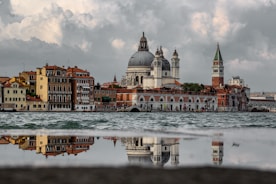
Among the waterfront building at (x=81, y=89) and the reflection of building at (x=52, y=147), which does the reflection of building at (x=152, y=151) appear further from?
the waterfront building at (x=81, y=89)

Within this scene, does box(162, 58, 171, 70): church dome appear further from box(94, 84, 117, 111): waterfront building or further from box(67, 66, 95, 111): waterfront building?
box(67, 66, 95, 111): waterfront building

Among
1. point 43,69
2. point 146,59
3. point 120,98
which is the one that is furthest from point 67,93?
point 146,59

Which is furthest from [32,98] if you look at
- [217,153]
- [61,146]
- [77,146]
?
[217,153]

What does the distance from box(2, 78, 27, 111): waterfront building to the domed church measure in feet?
145

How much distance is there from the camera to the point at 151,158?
16.2 m

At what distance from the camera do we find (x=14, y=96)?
107 m

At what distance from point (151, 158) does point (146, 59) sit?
441 feet

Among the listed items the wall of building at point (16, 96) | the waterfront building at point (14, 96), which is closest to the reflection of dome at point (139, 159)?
the waterfront building at point (14, 96)

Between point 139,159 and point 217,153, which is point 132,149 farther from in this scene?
point 217,153

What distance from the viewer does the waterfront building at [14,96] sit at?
106438 millimetres

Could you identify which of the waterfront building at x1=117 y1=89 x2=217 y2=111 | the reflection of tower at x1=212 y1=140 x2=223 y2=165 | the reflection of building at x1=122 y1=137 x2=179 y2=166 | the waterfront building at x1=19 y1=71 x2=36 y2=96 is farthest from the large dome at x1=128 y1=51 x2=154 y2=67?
the reflection of tower at x1=212 y1=140 x2=223 y2=165

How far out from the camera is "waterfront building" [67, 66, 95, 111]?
11488 centimetres

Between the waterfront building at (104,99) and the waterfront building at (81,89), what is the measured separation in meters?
3.28

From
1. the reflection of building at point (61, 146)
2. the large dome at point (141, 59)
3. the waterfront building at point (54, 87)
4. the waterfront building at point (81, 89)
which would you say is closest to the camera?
the reflection of building at point (61, 146)
